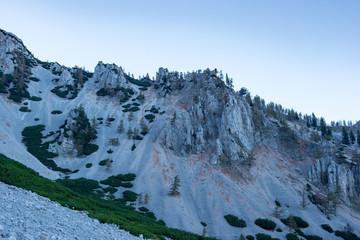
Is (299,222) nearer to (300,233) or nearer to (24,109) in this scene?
(300,233)

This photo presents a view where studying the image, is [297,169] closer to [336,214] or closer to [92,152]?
[336,214]

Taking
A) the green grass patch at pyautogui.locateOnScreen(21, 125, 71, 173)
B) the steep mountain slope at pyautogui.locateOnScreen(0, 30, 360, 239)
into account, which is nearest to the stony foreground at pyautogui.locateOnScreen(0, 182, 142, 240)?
the steep mountain slope at pyautogui.locateOnScreen(0, 30, 360, 239)

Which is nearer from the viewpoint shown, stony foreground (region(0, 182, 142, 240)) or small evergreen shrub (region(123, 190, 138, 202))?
stony foreground (region(0, 182, 142, 240))

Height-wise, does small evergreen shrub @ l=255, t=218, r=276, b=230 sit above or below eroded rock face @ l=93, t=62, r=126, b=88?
below

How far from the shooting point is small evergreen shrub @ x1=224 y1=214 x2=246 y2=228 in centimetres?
4575

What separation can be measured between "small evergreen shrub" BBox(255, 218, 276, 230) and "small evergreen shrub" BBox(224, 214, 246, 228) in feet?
10.7

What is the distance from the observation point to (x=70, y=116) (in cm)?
7812

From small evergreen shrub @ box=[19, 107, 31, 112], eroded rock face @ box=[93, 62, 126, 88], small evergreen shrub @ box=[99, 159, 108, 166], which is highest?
eroded rock face @ box=[93, 62, 126, 88]

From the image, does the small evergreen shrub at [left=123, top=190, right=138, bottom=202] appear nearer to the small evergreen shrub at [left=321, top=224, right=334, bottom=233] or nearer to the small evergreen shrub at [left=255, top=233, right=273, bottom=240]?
the small evergreen shrub at [left=255, top=233, right=273, bottom=240]

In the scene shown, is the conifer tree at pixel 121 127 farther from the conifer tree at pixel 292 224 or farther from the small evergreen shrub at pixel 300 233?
the small evergreen shrub at pixel 300 233

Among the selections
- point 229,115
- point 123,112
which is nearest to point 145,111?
point 123,112

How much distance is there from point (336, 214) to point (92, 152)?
6740 centimetres

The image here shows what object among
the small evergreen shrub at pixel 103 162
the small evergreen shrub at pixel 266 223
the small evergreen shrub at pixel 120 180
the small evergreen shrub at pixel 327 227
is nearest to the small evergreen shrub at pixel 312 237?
the small evergreen shrub at pixel 327 227

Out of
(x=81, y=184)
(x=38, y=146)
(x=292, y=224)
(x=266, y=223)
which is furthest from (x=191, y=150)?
(x=38, y=146)
